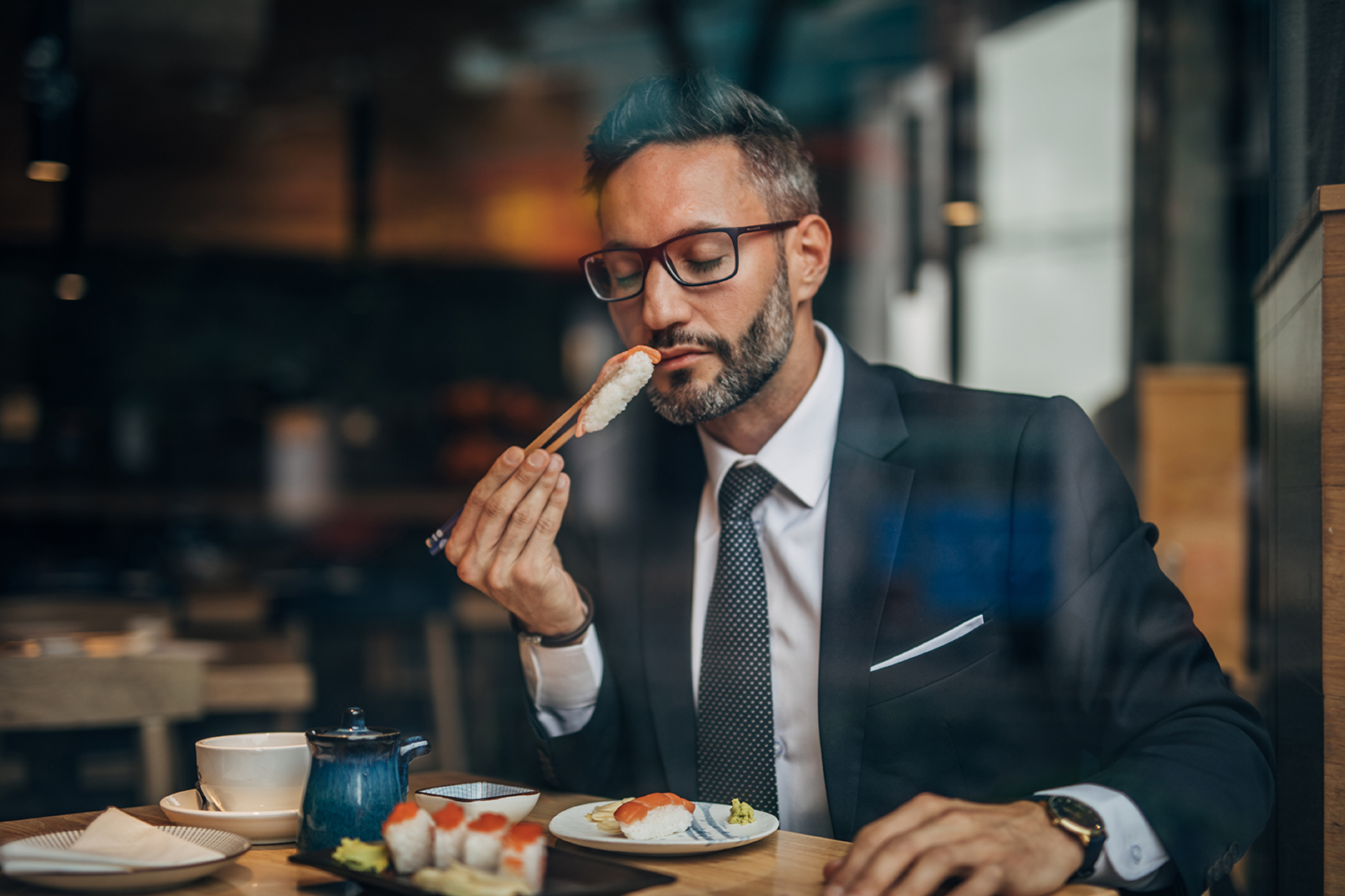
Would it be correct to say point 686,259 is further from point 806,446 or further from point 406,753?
point 406,753

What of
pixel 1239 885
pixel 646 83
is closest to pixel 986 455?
pixel 646 83

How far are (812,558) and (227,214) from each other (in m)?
5.69

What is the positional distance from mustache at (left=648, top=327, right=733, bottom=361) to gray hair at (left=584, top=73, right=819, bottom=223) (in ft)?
0.71

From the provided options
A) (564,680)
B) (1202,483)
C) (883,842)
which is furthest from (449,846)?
(1202,483)

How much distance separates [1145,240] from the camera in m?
4.53

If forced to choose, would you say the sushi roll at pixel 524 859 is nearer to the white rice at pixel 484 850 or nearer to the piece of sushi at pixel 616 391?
the white rice at pixel 484 850

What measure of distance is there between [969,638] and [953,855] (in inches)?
20.4

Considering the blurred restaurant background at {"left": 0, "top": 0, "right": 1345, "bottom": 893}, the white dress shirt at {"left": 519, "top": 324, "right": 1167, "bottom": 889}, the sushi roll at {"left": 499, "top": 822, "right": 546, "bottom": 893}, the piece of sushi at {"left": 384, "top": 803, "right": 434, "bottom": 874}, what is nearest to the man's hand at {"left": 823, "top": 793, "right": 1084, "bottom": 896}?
the sushi roll at {"left": 499, "top": 822, "right": 546, "bottom": 893}

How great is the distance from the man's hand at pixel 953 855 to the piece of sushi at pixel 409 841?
343 mm

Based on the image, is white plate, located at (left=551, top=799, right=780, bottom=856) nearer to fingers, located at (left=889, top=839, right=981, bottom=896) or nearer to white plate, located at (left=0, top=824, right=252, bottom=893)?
fingers, located at (left=889, top=839, right=981, bottom=896)

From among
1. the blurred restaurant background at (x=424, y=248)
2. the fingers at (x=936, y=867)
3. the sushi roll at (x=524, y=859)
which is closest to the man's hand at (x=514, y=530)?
the sushi roll at (x=524, y=859)

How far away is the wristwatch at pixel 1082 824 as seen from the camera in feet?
3.23

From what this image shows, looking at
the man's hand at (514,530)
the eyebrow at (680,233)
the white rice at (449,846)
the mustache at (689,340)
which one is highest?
the eyebrow at (680,233)

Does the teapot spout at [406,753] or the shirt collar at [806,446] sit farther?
the shirt collar at [806,446]
